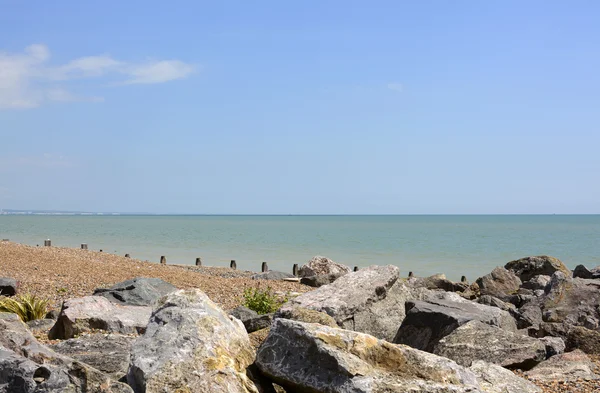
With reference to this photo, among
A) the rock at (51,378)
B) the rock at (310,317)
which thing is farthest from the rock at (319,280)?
the rock at (51,378)

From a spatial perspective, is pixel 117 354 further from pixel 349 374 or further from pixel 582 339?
pixel 582 339

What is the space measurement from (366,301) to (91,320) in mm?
4300

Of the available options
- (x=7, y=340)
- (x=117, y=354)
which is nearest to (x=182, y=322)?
(x=117, y=354)

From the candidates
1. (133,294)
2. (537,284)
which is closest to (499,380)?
(133,294)

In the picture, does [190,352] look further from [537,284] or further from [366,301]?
[537,284]

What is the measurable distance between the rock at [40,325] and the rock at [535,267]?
1820cm

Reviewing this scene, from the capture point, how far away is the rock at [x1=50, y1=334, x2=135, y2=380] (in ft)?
24.6

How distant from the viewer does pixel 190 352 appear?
6.32m

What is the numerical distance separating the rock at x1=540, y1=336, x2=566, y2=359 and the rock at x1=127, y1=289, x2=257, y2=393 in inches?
233

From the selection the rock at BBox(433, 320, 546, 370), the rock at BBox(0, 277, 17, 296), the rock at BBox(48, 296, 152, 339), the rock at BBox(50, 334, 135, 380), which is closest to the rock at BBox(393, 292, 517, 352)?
the rock at BBox(433, 320, 546, 370)

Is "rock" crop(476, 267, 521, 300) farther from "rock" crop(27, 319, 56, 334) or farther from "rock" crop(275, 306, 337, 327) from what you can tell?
"rock" crop(27, 319, 56, 334)

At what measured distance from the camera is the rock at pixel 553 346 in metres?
10.7

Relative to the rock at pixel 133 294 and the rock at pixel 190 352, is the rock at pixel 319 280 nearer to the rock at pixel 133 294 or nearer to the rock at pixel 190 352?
the rock at pixel 133 294

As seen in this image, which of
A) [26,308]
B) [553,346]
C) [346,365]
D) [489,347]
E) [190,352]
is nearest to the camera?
[346,365]
